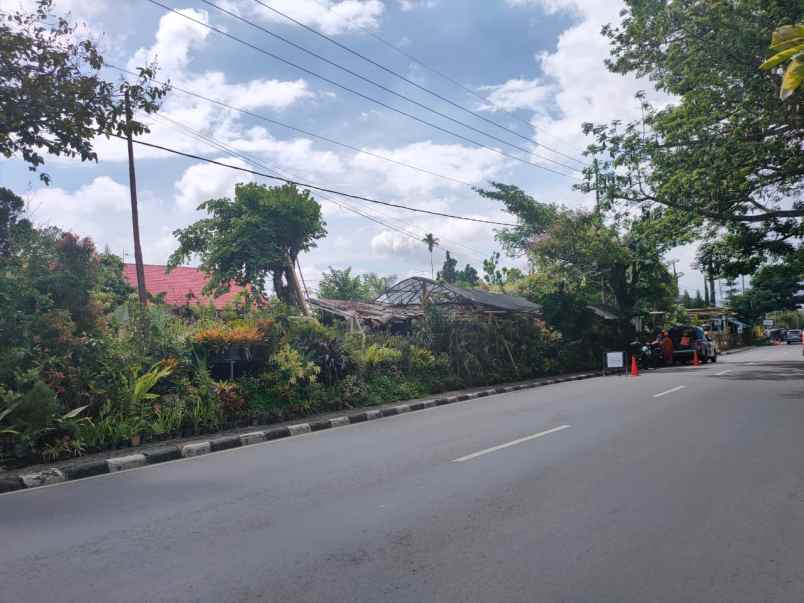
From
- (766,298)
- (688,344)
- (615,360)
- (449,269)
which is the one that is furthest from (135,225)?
(766,298)

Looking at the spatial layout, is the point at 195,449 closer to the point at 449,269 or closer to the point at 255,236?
the point at 255,236

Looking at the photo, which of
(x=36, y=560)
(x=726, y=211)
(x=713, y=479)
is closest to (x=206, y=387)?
(x=36, y=560)

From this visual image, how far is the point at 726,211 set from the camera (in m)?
21.8

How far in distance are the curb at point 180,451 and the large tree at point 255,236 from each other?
10765 mm

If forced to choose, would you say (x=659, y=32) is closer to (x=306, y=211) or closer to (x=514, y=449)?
(x=306, y=211)

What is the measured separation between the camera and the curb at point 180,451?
7.79 m

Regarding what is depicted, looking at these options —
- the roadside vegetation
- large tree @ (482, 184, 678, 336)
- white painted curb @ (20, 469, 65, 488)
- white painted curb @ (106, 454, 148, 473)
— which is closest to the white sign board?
the roadside vegetation

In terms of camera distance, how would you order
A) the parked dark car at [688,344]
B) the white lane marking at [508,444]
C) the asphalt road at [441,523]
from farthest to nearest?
the parked dark car at [688,344] < the white lane marking at [508,444] < the asphalt road at [441,523]

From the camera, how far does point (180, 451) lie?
9.41 m

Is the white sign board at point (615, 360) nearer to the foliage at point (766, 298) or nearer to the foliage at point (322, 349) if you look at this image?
the foliage at point (322, 349)

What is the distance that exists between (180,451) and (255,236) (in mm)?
15451

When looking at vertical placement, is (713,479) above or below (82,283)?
below

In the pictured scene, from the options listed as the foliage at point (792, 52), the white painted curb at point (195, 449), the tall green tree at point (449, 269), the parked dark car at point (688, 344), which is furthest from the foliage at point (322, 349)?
the tall green tree at point (449, 269)

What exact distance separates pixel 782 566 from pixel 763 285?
78635 millimetres
